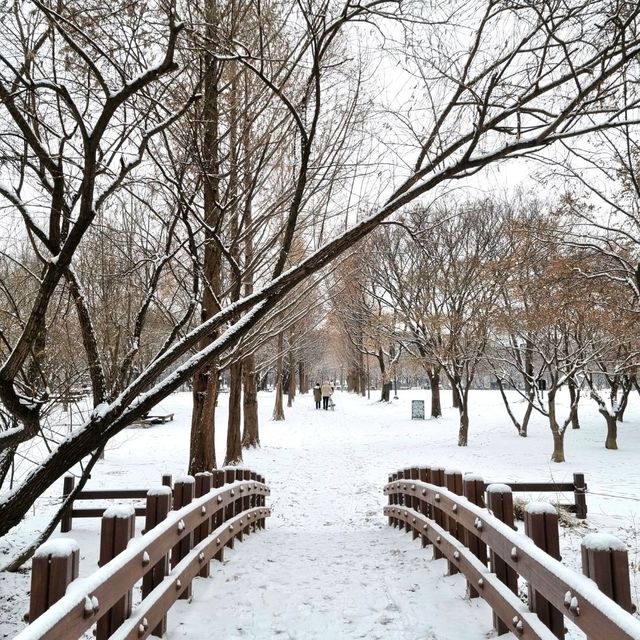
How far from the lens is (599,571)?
5.95 ft

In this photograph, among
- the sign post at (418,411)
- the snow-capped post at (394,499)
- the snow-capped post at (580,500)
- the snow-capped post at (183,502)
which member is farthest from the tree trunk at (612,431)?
the snow-capped post at (183,502)

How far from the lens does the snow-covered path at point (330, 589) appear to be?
11.6 feet

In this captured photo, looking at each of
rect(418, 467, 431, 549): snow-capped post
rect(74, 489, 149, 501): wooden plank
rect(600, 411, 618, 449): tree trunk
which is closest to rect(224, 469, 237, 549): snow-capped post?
rect(74, 489, 149, 501): wooden plank

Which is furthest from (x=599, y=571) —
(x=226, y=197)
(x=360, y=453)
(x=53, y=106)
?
(x=360, y=453)

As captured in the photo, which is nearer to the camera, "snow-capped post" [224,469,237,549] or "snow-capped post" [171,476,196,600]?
"snow-capped post" [171,476,196,600]

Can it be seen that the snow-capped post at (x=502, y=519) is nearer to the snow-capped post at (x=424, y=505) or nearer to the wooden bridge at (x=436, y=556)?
the wooden bridge at (x=436, y=556)

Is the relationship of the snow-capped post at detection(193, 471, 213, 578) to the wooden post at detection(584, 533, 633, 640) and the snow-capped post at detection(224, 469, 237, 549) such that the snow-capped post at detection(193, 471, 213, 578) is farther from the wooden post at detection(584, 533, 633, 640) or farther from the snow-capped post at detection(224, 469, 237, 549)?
the wooden post at detection(584, 533, 633, 640)

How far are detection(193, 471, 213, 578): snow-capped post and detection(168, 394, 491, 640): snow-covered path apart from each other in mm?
120

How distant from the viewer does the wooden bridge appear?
70.6 inches

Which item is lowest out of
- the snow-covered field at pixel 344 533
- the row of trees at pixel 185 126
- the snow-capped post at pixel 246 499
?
the snow-covered field at pixel 344 533

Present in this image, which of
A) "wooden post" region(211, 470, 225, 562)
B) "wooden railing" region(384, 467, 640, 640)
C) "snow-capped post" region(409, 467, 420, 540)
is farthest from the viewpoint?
"snow-capped post" region(409, 467, 420, 540)

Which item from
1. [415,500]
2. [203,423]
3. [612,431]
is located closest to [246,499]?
[415,500]

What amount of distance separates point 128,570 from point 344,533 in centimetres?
549

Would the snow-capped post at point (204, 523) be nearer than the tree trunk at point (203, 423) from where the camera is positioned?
Yes
